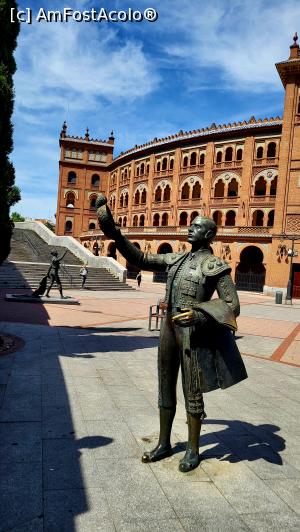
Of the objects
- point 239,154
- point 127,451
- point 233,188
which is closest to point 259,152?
point 239,154

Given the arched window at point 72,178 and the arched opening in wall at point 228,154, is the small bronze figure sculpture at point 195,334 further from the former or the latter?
the arched window at point 72,178

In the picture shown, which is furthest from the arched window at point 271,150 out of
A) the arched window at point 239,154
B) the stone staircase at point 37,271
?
the stone staircase at point 37,271

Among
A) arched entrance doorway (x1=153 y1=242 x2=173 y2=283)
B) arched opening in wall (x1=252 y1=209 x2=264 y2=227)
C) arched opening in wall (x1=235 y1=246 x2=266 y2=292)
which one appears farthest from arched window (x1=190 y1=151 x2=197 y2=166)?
arched opening in wall (x1=235 y1=246 x2=266 y2=292)

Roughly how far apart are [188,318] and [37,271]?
2179 centimetres

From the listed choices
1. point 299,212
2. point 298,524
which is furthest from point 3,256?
point 299,212

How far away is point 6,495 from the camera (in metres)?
2.99

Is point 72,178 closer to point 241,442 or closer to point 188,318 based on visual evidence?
point 241,442

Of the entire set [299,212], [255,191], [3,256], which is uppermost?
[255,191]

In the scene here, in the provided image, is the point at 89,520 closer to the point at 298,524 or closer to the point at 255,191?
the point at 298,524

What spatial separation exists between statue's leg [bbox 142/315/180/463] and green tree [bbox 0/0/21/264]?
5.74 metres

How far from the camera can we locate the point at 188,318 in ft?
10.5

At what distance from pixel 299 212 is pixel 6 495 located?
30.9m

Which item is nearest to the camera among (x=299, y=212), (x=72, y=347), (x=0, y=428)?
(x=0, y=428)

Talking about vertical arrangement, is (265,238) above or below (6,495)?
above
